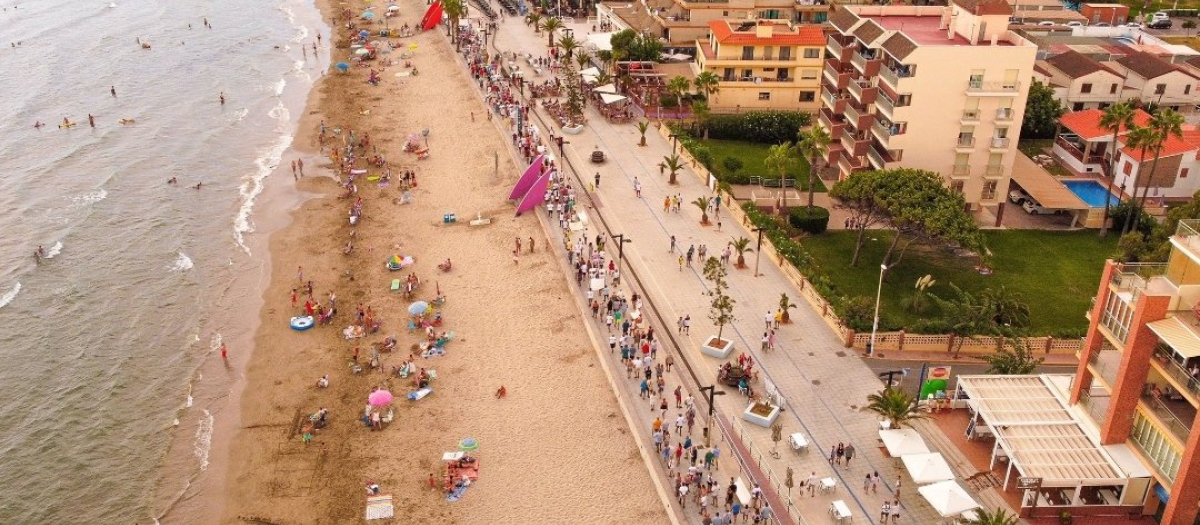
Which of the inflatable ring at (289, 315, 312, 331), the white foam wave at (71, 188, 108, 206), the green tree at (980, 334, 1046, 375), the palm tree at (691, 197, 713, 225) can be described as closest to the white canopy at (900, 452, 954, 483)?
the green tree at (980, 334, 1046, 375)

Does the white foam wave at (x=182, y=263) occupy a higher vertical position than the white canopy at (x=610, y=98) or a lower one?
lower

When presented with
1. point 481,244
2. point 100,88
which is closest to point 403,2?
point 100,88

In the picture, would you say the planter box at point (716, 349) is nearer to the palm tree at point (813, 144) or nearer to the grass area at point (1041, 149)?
the palm tree at point (813, 144)

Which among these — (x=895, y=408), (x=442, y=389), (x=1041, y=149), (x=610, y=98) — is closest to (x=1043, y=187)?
(x=1041, y=149)

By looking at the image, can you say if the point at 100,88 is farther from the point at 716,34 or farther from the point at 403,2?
the point at 716,34

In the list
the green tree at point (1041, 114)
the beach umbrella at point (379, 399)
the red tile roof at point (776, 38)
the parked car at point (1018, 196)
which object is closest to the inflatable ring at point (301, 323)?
the beach umbrella at point (379, 399)

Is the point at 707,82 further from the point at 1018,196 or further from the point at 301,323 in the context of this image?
the point at 301,323

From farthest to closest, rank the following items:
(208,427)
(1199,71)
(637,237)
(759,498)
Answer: (1199,71) → (637,237) → (208,427) → (759,498)

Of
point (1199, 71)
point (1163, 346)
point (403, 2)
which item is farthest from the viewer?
point (403, 2)
